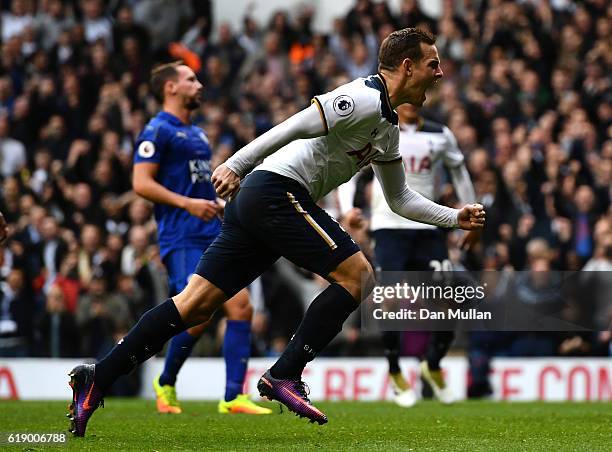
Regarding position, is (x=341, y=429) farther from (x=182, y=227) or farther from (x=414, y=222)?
(x=414, y=222)

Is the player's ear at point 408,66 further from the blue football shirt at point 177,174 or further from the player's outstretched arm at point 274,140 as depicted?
the blue football shirt at point 177,174

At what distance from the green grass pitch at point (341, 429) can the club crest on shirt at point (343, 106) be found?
5.82 ft

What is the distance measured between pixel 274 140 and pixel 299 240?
0.62 meters

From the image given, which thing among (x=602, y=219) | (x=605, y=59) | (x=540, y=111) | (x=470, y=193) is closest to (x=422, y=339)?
(x=602, y=219)

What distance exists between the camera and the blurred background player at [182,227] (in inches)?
391

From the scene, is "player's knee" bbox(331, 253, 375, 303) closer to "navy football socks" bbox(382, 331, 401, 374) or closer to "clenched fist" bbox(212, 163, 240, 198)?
"clenched fist" bbox(212, 163, 240, 198)

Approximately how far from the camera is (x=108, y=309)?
15.3 m

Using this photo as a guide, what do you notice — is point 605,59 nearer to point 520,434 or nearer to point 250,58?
point 250,58

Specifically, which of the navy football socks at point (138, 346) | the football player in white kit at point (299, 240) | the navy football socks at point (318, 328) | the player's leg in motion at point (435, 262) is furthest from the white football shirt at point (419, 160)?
the navy football socks at point (138, 346)

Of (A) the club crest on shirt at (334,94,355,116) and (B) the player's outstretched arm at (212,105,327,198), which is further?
(A) the club crest on shirt at (334,94,355,116)

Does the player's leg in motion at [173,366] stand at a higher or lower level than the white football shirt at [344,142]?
lower

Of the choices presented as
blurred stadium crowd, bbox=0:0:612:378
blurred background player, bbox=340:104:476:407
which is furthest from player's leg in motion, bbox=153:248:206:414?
blurred stadium crowd, bbox=0:0:612:378

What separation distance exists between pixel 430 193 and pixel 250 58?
10769 millimetres

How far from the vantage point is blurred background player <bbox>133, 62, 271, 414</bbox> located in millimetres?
9938
